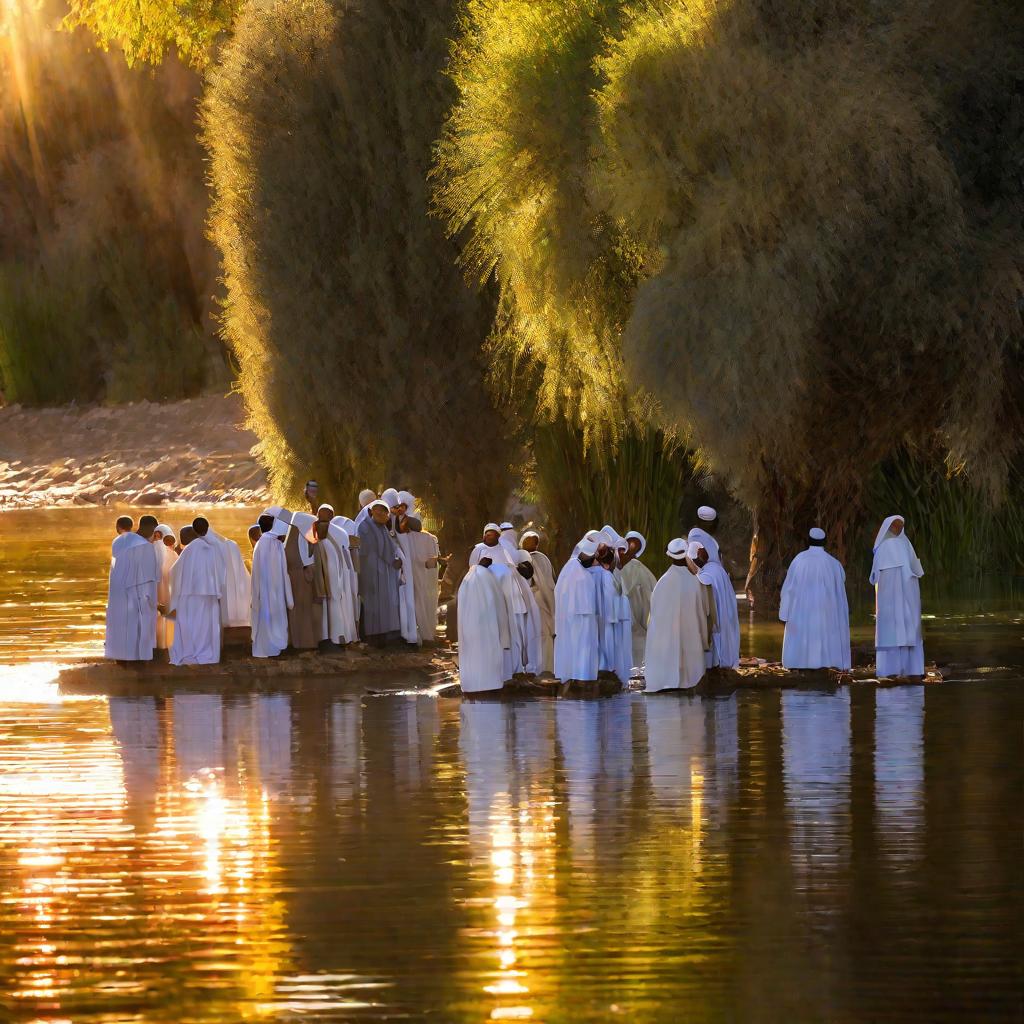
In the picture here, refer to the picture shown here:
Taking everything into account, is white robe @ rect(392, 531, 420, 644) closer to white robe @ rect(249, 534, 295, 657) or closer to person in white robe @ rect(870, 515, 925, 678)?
white robe @ rect(249, 534, 295, 657)

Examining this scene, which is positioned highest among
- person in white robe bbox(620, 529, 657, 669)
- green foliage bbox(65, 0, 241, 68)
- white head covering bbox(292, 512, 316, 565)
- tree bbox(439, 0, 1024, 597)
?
green foliage bbox(65, 0, 241, 68)

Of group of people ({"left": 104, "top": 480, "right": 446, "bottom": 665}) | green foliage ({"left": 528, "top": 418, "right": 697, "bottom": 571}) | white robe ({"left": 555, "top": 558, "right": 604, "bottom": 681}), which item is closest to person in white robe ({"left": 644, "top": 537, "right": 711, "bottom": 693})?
white robe ({"left": 555, "top": 558, "right": 604, "bottom": 681})

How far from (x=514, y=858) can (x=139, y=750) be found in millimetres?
4398

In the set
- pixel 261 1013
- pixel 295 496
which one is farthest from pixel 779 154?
pixel 261 1013

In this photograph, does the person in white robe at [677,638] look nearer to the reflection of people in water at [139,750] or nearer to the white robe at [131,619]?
the reflection of people in water at [139,750]

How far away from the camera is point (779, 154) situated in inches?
799

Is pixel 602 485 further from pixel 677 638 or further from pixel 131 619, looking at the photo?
pixel 677 638

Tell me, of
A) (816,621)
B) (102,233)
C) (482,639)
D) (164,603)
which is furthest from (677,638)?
(102,233)

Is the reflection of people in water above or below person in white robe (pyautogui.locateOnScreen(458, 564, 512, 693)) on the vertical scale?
below

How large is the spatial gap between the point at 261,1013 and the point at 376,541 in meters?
12.8

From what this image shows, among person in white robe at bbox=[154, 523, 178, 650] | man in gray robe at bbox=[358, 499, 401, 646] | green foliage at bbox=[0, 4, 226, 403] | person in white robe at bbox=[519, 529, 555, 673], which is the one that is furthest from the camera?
green foliage at bbox=[0, 4, 226, 403]

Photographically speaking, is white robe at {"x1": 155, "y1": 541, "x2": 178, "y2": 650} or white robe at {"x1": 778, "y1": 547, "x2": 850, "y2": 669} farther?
white robe at {"x1": 155, "y1": 541, "x2": 178, "y2": 650}

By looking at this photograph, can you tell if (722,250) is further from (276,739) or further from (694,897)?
(694,897)

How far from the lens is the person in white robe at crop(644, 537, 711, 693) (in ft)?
57.9
